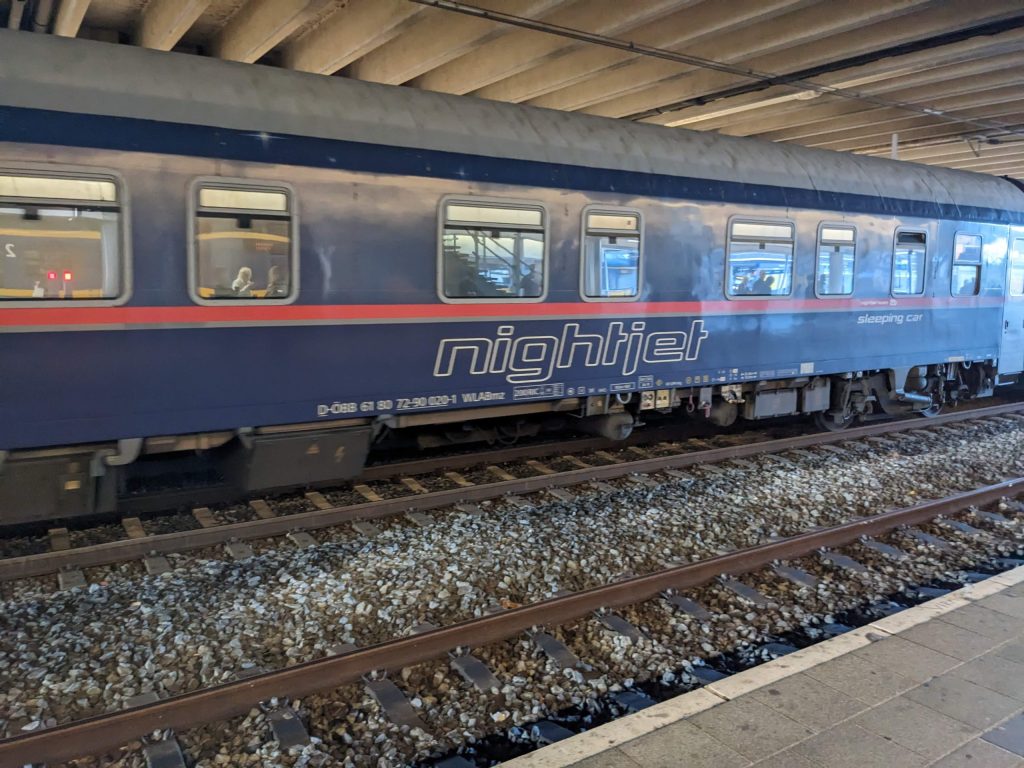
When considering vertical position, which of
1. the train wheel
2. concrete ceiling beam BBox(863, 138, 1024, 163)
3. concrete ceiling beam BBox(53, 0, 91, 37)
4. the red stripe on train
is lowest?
the train wheel

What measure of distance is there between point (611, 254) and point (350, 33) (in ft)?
12.8

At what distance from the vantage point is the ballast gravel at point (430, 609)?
3909 mm

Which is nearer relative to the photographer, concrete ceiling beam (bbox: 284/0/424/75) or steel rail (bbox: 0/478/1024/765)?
steel rail (bbox: 0/478/1024/765)

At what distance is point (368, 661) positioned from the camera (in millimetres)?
4215

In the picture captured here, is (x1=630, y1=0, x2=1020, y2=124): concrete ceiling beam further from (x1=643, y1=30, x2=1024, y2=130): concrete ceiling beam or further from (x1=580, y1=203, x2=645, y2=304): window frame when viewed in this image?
(x1=580, y1=203, x2=645, y2=304): window frame

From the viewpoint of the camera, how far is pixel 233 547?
5.82 metres

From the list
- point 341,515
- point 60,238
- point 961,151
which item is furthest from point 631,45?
point 961,151

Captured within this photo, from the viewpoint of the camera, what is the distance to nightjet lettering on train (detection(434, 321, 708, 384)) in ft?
22.6

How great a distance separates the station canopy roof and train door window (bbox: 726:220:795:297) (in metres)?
2.19

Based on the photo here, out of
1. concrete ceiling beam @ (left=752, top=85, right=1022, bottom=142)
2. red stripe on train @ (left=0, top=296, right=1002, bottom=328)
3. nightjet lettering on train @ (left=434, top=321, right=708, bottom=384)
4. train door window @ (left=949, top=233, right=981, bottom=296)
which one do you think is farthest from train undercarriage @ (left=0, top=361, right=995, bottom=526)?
concrete ceiling beam @ (left=752, top=85, right=1022, bottom=142)

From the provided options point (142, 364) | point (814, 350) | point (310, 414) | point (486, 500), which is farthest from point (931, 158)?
point (142, 364)

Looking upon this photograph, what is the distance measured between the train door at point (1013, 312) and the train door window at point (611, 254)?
777cm

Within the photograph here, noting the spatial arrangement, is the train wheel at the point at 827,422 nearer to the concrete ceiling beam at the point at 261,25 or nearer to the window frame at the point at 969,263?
the window frame at the point at 969,263

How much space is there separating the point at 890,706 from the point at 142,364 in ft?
16.7
